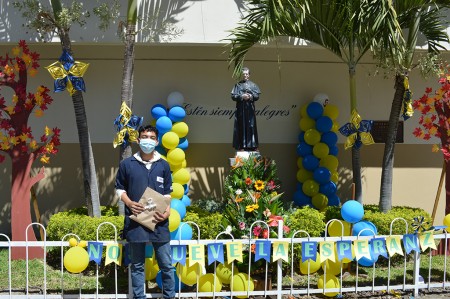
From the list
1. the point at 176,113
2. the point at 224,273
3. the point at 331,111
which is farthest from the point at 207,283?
the point at 331,111

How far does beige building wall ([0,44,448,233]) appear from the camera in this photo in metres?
8.50

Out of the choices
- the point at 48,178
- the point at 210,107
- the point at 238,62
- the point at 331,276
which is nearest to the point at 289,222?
the point at 331,276

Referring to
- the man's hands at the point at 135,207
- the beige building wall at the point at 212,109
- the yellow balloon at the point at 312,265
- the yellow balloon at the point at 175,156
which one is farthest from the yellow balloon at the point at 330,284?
the beige building wall at the point at 212,109

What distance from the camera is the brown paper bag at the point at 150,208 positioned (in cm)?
496

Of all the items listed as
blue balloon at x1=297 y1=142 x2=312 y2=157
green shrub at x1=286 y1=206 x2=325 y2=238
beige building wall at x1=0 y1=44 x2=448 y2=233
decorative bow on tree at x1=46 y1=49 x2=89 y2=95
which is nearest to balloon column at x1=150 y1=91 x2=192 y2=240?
beige building wall at x1=0 y1=44 x2=448 y2=233

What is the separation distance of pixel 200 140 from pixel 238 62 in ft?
6.14

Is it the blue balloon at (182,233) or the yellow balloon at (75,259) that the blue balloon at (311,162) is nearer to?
the blue balloon at (182,233)

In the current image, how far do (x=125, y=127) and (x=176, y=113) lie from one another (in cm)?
145

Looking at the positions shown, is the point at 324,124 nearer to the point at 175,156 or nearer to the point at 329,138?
the point at 329,138

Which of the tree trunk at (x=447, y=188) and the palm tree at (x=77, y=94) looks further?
the tree trunk at (x=447, y=188)

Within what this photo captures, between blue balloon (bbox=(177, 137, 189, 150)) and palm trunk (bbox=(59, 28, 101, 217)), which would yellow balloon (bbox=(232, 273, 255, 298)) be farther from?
blue balloon (bbox=(177, 137, 189, 150))

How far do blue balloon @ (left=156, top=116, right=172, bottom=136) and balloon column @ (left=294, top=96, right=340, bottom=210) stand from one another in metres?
2.14

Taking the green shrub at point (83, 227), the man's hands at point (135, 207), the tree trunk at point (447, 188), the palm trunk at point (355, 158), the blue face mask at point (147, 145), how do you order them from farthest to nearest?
the palm trunk at point (355, 158), the tree trunk at point (447, 188), the green shrub at point (83, 227), the blue face mask at point (147, 145), the man's hands at point (135, 207)

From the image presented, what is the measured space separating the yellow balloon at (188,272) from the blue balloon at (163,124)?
9.38 feet
